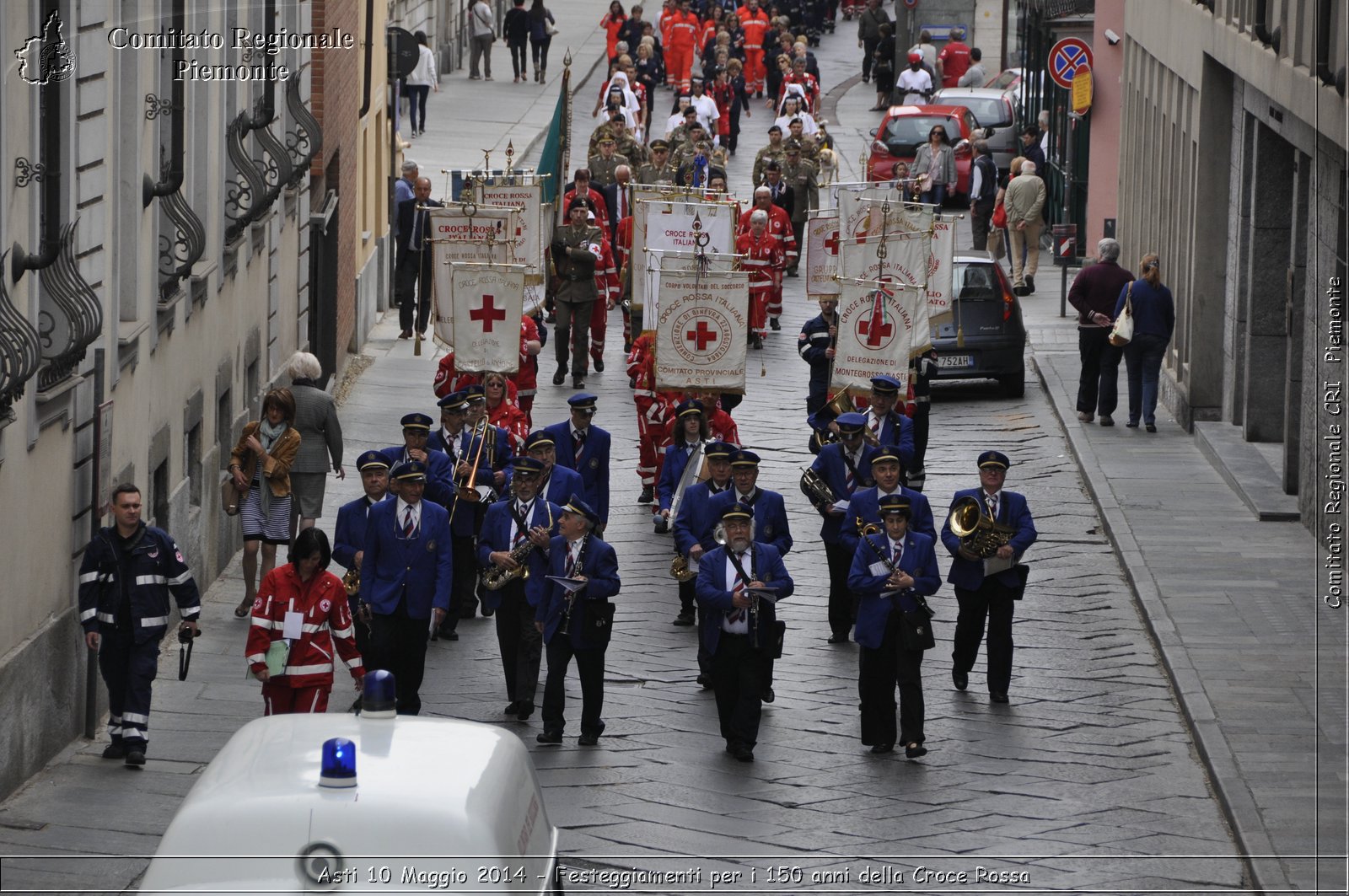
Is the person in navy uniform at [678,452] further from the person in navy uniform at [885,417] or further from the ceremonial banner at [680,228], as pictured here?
the ceremonial banner at [680,228]

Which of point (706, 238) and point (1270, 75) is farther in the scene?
point (706, 238)

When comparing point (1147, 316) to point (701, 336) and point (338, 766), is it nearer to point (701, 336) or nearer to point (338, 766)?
point (701, 336)

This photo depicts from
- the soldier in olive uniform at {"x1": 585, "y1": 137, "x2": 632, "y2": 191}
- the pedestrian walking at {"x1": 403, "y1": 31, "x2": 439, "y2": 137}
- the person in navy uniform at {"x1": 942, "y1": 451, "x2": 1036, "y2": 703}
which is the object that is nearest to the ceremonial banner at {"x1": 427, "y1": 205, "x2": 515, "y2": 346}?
the person in navy uniform at {"x1": 942, "y1": 451, "x2": 1036, "y2": 703}

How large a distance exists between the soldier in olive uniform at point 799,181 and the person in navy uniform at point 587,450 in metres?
17.2

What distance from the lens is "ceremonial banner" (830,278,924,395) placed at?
61.7 ft

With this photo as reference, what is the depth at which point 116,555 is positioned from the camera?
43.1ft

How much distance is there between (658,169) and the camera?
34.0 metres

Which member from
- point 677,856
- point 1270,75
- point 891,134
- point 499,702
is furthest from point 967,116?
point 677,856

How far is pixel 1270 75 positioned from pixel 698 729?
31.4 ft

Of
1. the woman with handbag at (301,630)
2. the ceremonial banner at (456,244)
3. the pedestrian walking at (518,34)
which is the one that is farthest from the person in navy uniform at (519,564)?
the pedestrian walking at (518,34)

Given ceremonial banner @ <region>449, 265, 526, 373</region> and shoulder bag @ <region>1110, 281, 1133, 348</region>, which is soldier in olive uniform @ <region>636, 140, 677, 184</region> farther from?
ceremonial banner @ <region>449, 265, 526, 373</region>

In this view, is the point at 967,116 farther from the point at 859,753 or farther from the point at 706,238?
the point at 859,753

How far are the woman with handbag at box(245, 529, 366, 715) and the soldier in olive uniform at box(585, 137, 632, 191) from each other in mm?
21154

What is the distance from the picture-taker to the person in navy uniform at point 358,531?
46.5 feet
